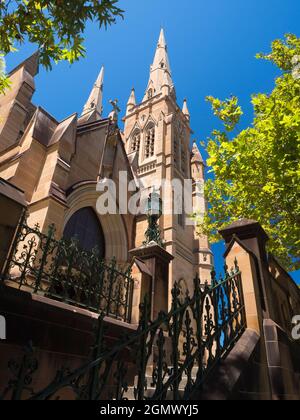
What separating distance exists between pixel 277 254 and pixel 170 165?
18.6m

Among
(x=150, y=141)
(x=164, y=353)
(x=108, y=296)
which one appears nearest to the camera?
(x=164, y=353)

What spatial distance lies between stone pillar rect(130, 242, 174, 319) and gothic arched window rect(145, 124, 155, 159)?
23.9 metres

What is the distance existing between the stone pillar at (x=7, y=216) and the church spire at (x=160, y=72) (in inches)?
1462

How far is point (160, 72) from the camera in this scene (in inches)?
1770

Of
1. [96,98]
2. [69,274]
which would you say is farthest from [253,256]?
[96,98]

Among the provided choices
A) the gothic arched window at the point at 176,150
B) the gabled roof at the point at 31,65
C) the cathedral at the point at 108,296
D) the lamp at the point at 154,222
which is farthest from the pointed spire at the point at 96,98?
the lamp at the point at 154,222

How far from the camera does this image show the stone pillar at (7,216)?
3.99 m

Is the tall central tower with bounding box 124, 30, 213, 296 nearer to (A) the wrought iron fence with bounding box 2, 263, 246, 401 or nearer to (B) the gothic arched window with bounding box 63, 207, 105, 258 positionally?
(B) the gothic arched window with bounding box 63, 207, 105, 258

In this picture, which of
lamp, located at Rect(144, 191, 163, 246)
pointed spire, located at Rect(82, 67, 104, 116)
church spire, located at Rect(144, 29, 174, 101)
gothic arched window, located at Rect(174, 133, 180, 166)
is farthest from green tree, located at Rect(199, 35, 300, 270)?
pointed spire, located at Rect(82, 67, 104, 116)

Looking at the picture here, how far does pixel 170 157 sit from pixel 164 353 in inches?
1062

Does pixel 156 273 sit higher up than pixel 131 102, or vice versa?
pixel 131 102

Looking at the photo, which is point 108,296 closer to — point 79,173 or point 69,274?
point 69,274
